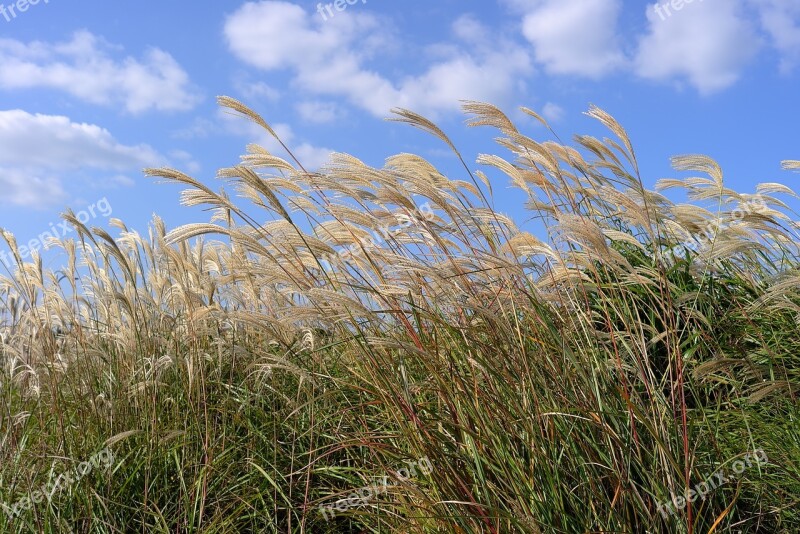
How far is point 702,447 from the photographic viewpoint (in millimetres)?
3031

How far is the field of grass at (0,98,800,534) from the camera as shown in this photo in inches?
98.3

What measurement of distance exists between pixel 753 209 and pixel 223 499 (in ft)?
10.2
